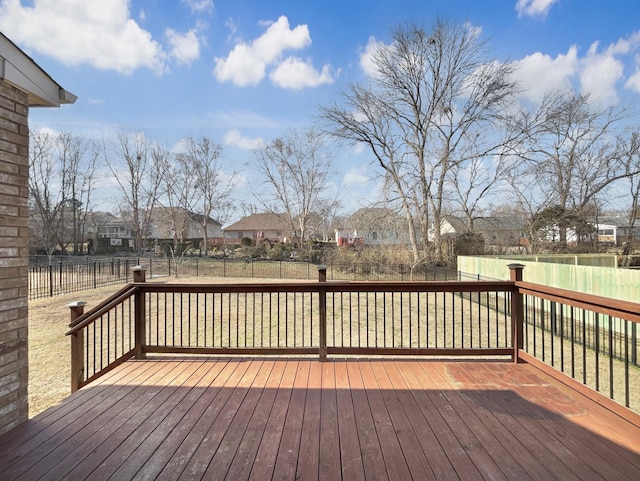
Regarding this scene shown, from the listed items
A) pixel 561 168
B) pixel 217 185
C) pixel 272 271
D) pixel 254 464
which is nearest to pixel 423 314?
pixel 254 464

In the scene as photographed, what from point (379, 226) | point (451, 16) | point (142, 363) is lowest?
point (142, 363)

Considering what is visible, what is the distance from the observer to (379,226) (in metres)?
15.6

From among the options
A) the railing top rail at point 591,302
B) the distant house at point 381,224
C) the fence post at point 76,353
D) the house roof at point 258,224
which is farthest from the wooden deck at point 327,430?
the house roof at point 258,224

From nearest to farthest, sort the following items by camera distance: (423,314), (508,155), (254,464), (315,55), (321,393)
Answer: (254,464), (321,393), (423,314), (315,55), (508,155)

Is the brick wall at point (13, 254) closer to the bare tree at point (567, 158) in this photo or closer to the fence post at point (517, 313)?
the fence post at point (517, 313)

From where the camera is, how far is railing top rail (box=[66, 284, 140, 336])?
2785 millimetres

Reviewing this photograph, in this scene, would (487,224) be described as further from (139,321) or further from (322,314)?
(139,321)

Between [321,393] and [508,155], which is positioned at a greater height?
[508,155]

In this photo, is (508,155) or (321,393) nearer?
(321,393)

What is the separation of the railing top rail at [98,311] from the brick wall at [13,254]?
552 millimetres

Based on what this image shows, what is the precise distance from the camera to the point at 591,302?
2336 mm

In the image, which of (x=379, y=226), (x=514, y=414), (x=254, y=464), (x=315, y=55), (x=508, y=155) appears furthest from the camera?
(x=379, y=226)

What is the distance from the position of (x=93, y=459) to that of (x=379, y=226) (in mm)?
14529

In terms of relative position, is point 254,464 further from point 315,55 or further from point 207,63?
point 315,55
